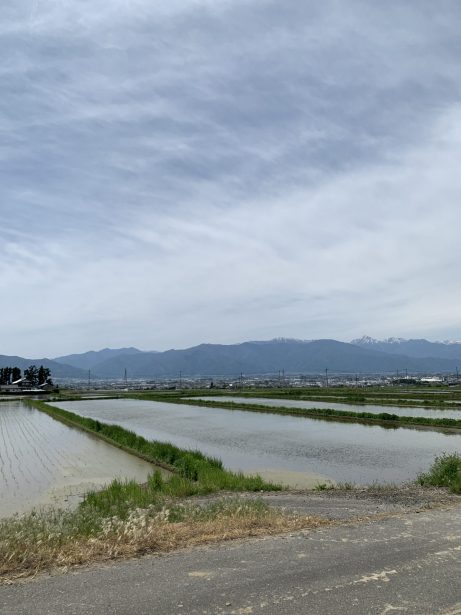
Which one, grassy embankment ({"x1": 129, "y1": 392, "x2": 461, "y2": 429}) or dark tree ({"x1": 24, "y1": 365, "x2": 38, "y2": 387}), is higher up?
dark tree ({"x1": 24, "y1": 365, "x2": 38, "y2": 387})

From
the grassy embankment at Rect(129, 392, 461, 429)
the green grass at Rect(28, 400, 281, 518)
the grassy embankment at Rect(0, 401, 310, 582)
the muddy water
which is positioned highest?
the grassy embankment at Rect(0, 401, 310, 582)

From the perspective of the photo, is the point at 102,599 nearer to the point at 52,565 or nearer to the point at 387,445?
the point at 52,565

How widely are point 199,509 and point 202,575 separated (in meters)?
2.96

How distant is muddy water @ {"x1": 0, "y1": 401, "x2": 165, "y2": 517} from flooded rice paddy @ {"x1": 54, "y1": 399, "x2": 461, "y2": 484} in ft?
10.4

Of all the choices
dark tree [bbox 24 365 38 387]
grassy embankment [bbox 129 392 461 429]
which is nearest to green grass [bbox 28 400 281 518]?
grassy embankment [bbox 129 392 461 429]

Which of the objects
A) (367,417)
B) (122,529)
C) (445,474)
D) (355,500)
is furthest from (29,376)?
(122,529)

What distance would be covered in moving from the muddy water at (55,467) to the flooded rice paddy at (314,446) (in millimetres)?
3177

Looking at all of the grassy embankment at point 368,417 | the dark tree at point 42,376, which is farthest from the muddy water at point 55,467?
the dark tree at point 42,376

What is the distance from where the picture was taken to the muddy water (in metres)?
12.3

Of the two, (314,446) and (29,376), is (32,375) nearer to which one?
(29,376)

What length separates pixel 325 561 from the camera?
507 cm

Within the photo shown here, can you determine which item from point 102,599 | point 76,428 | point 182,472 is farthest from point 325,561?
point 76,428

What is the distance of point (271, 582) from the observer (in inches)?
178

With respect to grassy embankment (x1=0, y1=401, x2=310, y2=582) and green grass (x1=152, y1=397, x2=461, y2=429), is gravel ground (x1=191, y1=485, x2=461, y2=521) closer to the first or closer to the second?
grassy embankment (x1=0, y1=401, x2=310, y2=582)
